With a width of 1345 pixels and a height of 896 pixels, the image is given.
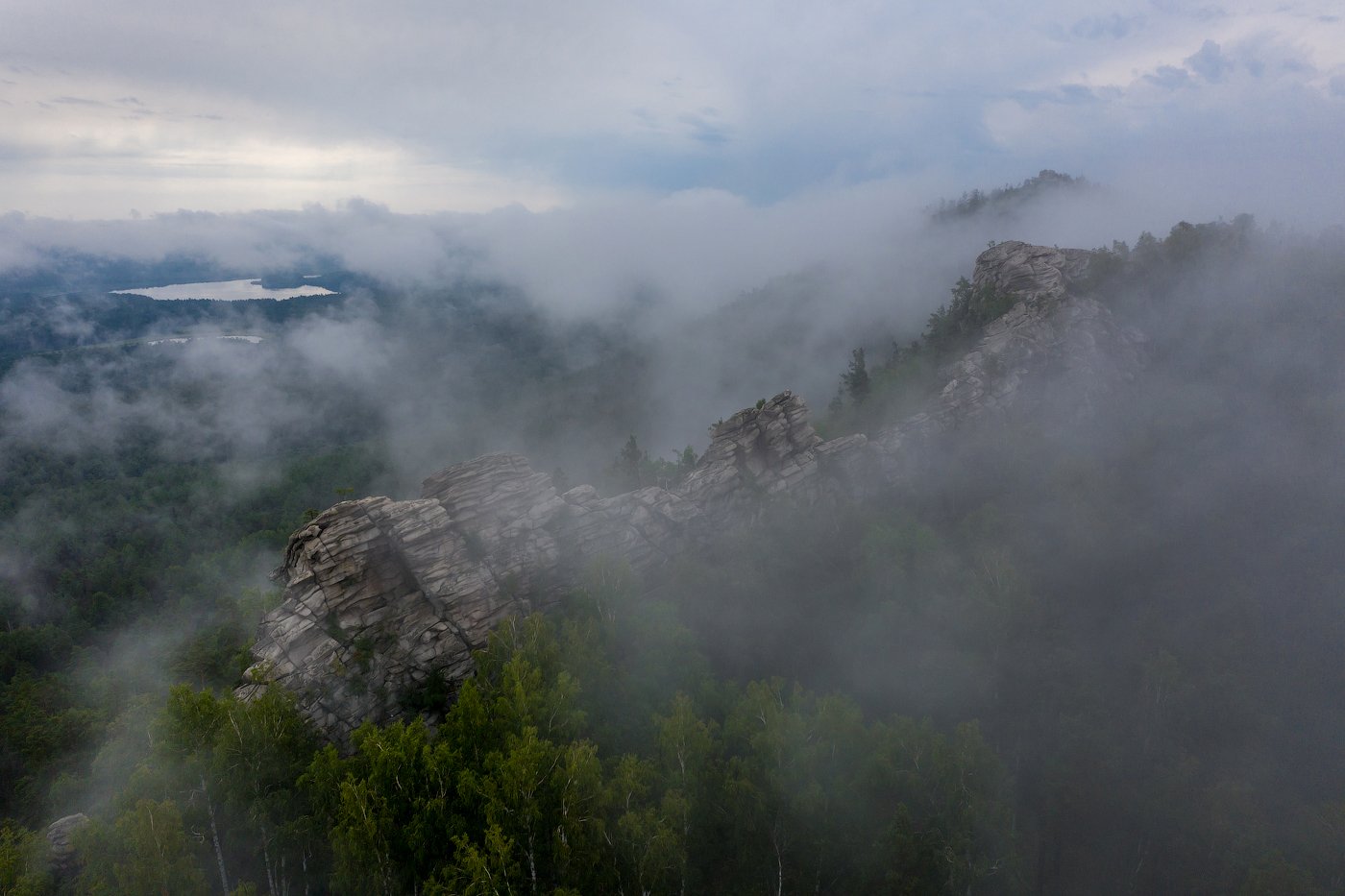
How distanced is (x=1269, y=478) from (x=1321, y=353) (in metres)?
26.3

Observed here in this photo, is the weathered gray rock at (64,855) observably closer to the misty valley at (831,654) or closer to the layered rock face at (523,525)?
the misty valley at (831,654)

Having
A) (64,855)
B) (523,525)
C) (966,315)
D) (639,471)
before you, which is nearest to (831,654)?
(523,525)

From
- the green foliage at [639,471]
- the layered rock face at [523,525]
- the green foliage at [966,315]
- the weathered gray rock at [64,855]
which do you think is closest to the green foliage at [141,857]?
the weathered gray rock at [64,855]

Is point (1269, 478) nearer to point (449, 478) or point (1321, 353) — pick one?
point (1321, 353)

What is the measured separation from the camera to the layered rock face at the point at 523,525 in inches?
1668

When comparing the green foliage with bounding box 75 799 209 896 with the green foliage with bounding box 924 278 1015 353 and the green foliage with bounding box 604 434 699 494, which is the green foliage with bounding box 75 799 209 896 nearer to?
the green foliage with bounding box 604 434 699 494

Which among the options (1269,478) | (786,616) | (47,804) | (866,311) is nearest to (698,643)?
(786,616)

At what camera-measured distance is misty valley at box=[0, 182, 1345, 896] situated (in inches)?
1193

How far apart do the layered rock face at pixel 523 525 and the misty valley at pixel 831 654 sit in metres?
0.31

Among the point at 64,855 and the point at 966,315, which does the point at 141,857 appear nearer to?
the point at 64,855

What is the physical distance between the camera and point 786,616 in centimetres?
5700

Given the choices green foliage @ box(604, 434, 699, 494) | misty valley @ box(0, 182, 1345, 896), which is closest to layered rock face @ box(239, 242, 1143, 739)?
misty valley @ box(0, 182, 1345, 896)

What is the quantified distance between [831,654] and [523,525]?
29.2 m

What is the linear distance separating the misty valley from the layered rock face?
0.31 m
